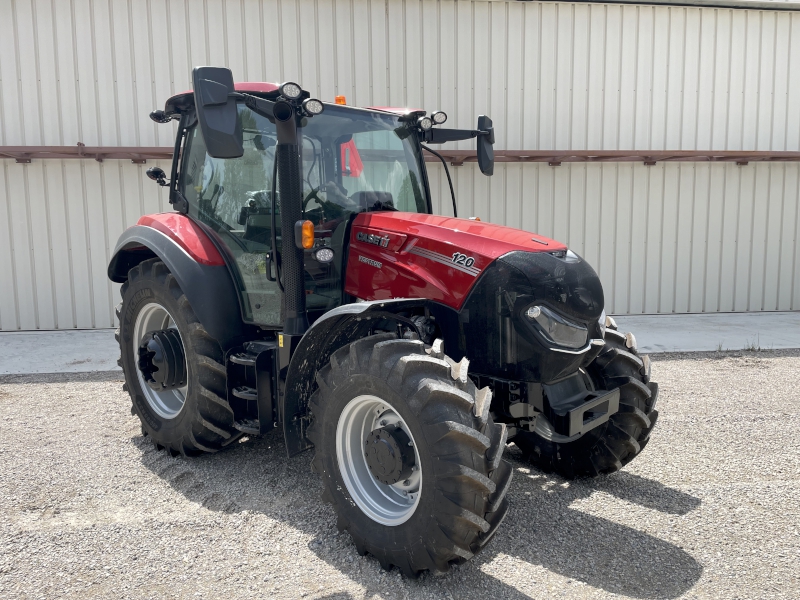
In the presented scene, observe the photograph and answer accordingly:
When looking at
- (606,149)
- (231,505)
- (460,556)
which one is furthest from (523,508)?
(606,149)

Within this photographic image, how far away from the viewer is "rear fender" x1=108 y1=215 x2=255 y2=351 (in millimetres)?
3783

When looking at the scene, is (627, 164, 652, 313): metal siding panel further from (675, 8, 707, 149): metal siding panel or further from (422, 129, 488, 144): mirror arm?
(422, 129, 488, 144): mirror arm

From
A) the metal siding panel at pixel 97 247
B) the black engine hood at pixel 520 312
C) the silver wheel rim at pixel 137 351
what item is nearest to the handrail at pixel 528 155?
the metal siding panel at pixel 97 247

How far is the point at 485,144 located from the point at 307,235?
5.04 feet

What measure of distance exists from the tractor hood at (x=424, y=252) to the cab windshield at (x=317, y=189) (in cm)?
15

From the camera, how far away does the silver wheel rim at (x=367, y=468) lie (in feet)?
9.61

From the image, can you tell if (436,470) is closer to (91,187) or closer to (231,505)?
(231,505)

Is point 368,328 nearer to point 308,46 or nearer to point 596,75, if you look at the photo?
point 308,46

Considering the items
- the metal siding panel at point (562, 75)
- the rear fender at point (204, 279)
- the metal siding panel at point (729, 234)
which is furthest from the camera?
the metal siding panel at point (729, 234)

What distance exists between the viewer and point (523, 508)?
A: 3443 mm

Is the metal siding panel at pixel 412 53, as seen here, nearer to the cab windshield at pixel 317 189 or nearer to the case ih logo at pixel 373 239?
the cab windshield at pixel 317 189

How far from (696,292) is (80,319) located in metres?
8.97

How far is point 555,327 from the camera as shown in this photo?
296cm

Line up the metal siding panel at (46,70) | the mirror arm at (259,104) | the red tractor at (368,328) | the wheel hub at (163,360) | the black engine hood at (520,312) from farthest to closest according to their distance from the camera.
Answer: the metal siding panel at (46,70) → the wheel hub at (163,360) → the mirror arm at (259,104) → the black engine hood at (520,312) → the red tractor at (368,328)
